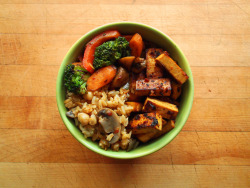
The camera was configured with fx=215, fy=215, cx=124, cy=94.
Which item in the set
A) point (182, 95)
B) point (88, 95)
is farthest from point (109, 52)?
point (182, 95)

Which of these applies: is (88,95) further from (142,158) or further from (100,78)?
(142,158)

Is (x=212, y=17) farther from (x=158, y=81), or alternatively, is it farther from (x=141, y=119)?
(x=141, y=119)

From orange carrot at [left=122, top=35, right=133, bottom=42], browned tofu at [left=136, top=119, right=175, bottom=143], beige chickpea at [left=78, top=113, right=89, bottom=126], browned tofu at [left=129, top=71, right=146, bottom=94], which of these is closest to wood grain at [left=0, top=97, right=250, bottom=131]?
browned tofu at [left=136, top=119, right=175, bottom=143]

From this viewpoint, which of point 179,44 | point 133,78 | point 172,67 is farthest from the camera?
point 179,44

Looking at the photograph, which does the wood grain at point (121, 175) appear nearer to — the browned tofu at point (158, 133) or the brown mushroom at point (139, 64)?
the browned tofu at point (158, 133)

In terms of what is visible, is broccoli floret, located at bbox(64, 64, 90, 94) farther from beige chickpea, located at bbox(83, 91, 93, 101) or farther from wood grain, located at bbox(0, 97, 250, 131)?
wood grain, located at bbox(0, 97, 250, 131)

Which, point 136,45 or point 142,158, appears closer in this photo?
point 136,45

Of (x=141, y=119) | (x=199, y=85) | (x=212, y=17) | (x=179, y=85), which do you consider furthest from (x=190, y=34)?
(x=141, y=119)
